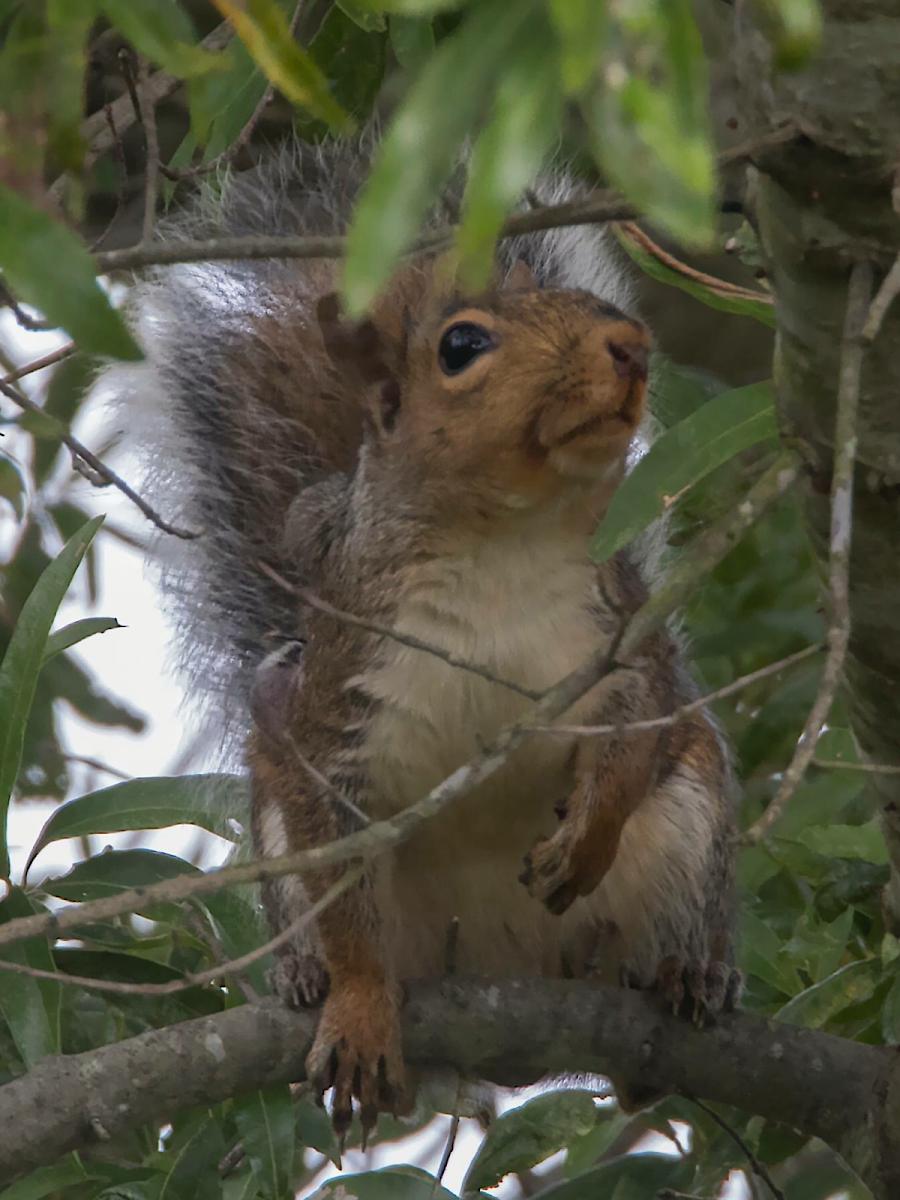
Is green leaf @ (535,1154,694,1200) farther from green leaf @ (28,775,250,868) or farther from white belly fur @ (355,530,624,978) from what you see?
green leaf @ (28,775,250,868)

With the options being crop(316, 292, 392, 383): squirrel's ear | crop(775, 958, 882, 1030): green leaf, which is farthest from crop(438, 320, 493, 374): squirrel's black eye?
crop(775, 958, 882, 1030): green leaf

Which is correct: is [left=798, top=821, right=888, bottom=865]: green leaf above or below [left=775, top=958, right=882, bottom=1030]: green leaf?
above

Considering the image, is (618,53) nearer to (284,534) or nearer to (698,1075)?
(698,1075)

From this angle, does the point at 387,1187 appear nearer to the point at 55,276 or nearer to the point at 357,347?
the point at 357,347

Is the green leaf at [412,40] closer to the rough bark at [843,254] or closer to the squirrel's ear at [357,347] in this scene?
the squirrel's ear at [357,347]

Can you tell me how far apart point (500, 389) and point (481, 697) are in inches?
12.3

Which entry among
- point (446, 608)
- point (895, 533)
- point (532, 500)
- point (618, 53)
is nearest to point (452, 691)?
point (446, 608)

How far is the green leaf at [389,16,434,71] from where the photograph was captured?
5.06 ft

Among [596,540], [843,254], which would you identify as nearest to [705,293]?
[596,540]

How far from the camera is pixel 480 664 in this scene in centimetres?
170

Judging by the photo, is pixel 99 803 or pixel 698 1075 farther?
pixel 99 803

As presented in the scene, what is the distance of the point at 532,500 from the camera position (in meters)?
1.68

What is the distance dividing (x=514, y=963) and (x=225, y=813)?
43 centimetres

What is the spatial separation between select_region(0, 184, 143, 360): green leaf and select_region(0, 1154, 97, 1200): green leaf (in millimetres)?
1047
